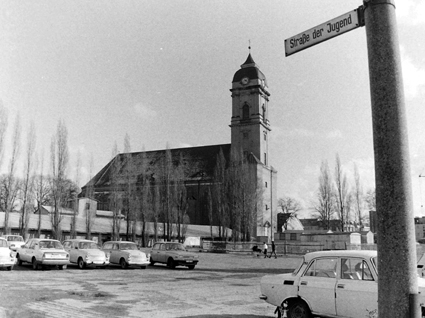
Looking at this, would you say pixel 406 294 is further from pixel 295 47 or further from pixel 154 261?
pixel 154 261

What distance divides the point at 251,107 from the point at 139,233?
95.7ft

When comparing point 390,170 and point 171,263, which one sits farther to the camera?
point 171,263

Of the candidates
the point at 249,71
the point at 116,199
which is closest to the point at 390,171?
the point at 116,199

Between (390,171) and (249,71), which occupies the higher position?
(249,71)

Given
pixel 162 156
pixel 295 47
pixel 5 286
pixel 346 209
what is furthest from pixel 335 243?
pixel 162 156

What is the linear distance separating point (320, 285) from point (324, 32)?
5.55 meters

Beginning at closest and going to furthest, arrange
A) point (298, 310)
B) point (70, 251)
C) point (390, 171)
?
point (390, 171)
point (298, 310)
point (70, 251)

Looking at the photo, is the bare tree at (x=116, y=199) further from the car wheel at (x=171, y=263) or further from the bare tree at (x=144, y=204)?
the car wheel at (x=171, y=263)

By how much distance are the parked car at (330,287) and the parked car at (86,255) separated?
15.9 meters

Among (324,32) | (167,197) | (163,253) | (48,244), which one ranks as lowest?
(163,253)

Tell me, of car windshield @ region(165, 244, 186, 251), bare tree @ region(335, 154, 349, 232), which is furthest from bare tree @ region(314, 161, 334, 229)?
car windshield @ region(165, 244, 186, 251)

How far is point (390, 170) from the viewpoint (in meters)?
3.26

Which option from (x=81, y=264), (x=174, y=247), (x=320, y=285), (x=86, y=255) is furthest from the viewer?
(x=174, y=247)

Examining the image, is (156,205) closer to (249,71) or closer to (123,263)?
(249,71)
